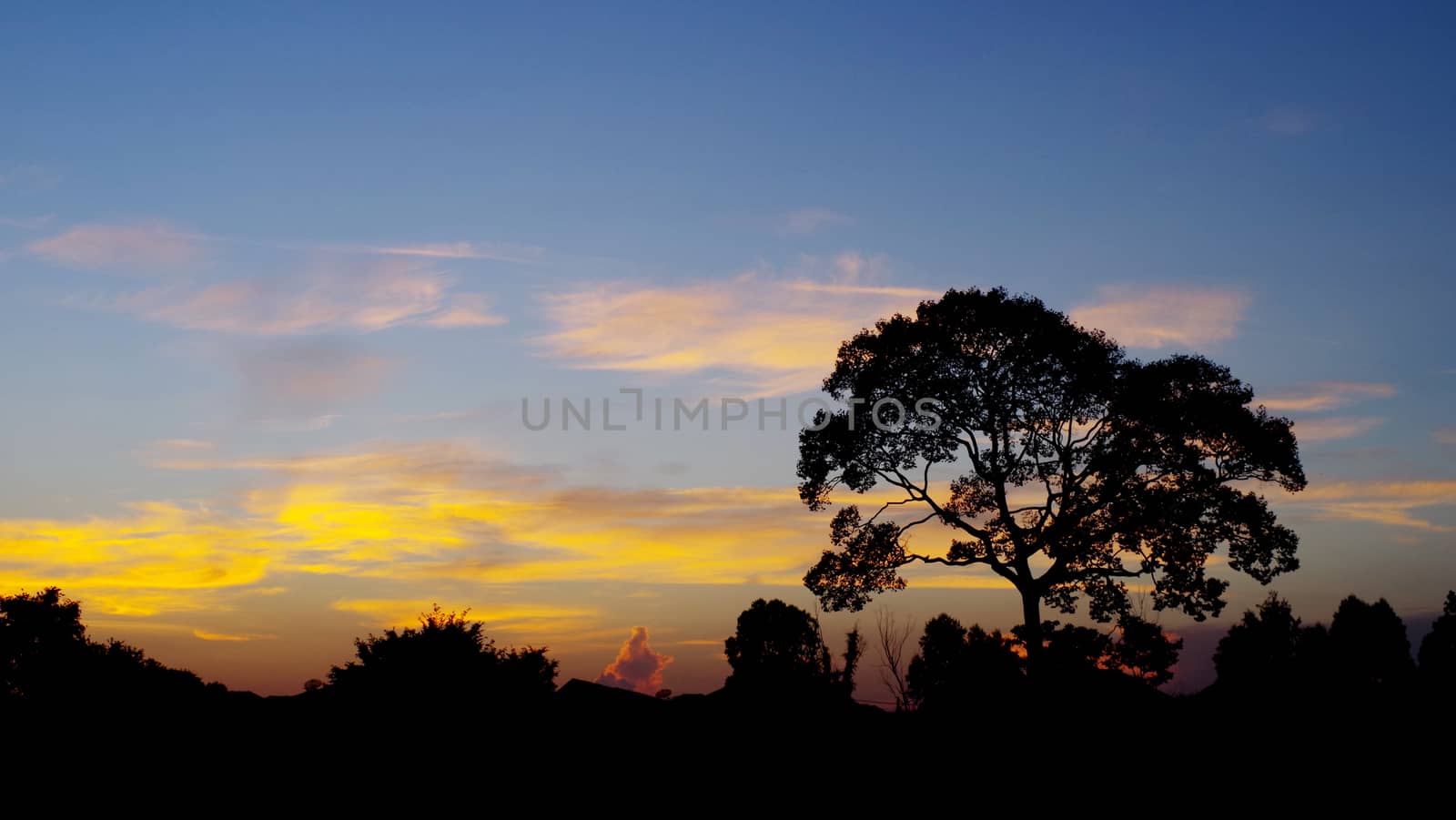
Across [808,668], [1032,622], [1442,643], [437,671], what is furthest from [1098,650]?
[1442,643]

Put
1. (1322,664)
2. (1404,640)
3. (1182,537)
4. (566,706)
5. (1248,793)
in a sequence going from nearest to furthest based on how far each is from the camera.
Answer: (1248,793) < (1182,537) < (566,706) < (1322,664) < (1404,640)

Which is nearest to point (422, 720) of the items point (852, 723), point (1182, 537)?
point (852, 723)

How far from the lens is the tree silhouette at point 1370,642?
8169cm

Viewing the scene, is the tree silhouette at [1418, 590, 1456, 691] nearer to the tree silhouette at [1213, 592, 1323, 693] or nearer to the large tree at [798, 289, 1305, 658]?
the tree silhouette at [1213, 592, 1323, 693]

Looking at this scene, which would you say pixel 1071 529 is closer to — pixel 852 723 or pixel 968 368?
pixel 968 368

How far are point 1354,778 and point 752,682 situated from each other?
1861cm

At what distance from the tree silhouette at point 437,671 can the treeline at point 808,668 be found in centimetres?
7

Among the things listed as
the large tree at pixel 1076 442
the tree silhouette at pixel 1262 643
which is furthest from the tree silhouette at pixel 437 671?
the tree silhouette at pixel 1262 643

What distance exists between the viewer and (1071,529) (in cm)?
3175

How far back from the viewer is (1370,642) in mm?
83500

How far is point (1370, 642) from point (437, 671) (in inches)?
2924

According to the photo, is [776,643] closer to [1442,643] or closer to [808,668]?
[808,668]

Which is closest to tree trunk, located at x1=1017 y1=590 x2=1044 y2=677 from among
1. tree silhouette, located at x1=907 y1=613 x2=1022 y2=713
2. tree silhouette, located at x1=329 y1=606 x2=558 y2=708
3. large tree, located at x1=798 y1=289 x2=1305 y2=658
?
large tree, located at x1=798 y1=289 x2=1305 y2=658

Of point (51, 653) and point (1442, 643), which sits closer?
point (51, 653)
